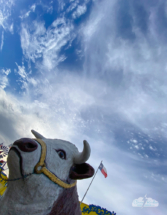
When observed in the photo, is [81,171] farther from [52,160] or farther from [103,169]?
[103,169]

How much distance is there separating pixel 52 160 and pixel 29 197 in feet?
1.72

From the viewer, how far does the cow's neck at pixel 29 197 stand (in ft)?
5.42

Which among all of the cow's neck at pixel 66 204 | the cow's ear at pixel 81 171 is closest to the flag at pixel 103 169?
the cow's neck at pixel 66 204

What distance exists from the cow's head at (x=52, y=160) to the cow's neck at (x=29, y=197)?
14 cm

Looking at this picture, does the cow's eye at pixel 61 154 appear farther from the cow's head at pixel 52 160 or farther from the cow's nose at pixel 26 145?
the cow's nose at pixel 26 145

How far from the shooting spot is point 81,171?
90.8 inches

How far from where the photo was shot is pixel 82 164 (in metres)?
2.34

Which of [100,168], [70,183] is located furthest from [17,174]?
[100,168]

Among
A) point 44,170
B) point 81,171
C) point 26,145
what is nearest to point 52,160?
point 44,170

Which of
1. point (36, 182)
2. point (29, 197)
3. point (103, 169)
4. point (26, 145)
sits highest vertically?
point (103, 169)

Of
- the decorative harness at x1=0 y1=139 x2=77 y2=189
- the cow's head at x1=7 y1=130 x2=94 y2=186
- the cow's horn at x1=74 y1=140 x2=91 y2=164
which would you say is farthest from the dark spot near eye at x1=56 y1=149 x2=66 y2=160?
the decorative harness at x1=0 y1=139 x2=77 y2=189

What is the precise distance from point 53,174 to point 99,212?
31.3 feet

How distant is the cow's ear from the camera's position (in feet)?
6.99

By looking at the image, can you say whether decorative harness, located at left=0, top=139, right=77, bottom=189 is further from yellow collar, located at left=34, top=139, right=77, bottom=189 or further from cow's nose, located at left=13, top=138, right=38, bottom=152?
cow's nose, located at left=13, top=138, right=38, bottom=152
